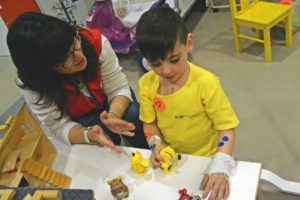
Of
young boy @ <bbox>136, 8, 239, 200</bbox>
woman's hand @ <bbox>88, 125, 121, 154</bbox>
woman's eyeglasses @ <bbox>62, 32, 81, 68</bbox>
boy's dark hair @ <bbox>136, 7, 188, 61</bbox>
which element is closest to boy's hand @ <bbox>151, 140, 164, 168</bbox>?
young boy @ <bbox>136, 8, 239, 200</bbox>

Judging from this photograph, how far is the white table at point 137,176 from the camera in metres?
0.81

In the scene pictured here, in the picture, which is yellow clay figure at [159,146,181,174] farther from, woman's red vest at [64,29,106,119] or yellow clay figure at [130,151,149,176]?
woman's red vest at [64,29,106,119]

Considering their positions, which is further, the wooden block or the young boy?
the young boy

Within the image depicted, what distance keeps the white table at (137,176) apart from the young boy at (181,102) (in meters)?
0.03

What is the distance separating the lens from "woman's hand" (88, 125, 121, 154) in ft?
3.22

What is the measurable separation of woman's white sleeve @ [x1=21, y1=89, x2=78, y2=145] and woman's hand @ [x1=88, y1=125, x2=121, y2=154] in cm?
14

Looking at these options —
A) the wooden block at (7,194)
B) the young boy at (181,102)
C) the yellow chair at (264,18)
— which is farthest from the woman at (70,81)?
the yellow chair at (264,18)

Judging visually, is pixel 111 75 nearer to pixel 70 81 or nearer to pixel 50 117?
pixel 70 81

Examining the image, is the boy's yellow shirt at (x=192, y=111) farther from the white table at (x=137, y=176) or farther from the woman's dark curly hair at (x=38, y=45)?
the woman's dark curly hair at (x=38, y=45)

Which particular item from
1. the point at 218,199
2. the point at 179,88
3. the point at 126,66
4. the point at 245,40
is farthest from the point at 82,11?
the point at 218,199

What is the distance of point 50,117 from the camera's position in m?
1.18

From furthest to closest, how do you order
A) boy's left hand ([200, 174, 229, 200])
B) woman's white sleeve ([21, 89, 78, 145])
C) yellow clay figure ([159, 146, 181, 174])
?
woman's white sleeve ([21, 89, 78, 145]), yellow clay figure ([159, 146, 181, 174]), boy's left hand ([200, 174, 229, 200])

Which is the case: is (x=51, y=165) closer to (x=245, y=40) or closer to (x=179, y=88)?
(x=179, y=88)

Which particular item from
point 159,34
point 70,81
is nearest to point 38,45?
point 70,81
